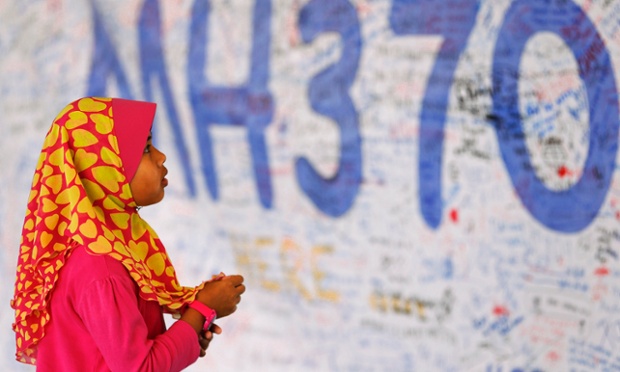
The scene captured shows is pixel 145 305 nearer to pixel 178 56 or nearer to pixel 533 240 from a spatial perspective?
pixel 533 240

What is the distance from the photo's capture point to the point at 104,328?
139cm

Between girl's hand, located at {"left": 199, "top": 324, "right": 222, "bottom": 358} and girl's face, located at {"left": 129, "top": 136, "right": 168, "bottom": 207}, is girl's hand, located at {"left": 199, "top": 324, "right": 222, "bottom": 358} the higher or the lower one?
the lower one

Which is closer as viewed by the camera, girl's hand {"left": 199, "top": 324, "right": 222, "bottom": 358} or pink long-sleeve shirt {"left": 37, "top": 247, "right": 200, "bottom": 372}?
pink long-sleeve shirt {"left": 37, "top": 247, "right": 200, "bottom": 372}

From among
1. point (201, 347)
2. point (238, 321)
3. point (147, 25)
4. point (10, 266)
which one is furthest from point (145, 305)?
point (10, 266)

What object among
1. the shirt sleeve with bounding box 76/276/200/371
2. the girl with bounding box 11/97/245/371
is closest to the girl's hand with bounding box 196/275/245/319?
the girl with bounding box 11/97/245/371

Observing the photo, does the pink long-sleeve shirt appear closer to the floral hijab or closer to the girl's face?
the floral hijab

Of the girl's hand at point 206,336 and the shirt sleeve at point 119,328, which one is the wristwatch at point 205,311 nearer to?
the girl's hand at point 206,336

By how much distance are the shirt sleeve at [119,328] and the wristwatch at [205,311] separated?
0.12 metres

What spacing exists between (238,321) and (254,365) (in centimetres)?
15

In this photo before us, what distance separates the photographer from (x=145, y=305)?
4.99 feet

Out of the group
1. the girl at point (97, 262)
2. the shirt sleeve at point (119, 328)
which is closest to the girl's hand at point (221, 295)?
Answer: the girl at point (97, 262)

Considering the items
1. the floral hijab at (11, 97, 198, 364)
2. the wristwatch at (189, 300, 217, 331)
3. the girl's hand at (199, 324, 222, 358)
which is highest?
the floral hijab at (11, 97, 198, 364)

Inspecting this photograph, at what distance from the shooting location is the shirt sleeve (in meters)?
1.39

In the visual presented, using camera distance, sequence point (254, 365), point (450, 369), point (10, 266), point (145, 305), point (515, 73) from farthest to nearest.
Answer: point (10, 266) → point (254, 365) → point (450, 369) → point (515, 73) → point (145, 305)
